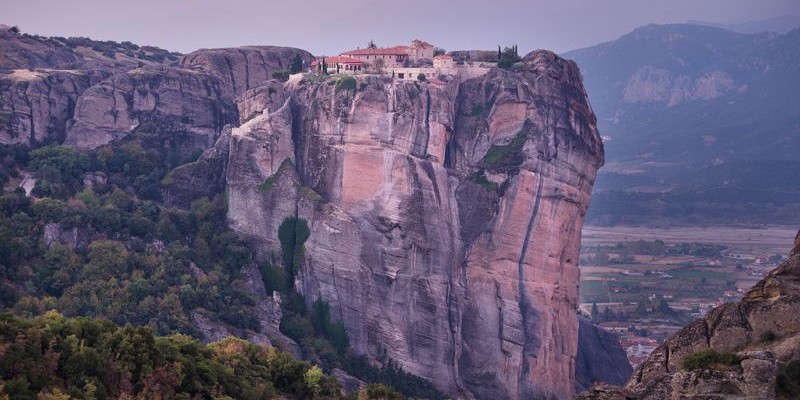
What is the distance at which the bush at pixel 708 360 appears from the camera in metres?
22.4

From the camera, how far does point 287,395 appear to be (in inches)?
1495

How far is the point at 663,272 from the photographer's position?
101m

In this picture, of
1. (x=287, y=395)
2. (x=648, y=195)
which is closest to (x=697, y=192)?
(x=648, y=195)

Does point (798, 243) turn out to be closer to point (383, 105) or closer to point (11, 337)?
point (11, 337)

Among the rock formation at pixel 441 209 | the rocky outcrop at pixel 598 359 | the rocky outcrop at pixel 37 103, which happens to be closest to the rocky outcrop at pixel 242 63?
the rocky outcrop at pixel 37 103

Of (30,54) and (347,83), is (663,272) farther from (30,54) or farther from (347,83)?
(30,54)

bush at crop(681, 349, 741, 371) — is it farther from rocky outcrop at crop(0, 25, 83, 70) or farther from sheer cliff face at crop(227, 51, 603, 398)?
rocky outcrop at crop(0, 25, 83, 70)

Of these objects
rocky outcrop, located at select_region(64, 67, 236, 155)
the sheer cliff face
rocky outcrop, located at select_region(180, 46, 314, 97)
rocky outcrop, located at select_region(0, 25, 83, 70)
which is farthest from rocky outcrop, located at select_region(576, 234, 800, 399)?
rocky outcrop, located at select_region(0, 25, 83, 70)

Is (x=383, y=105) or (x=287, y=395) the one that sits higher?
(x=383, y=105)

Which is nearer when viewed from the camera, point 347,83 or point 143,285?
point 143,285

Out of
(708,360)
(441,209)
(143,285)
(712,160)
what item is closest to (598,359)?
(441,209)

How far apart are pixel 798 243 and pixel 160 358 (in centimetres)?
1732

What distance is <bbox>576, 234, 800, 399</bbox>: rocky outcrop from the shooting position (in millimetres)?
21391

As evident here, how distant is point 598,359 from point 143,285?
25.0 metres
